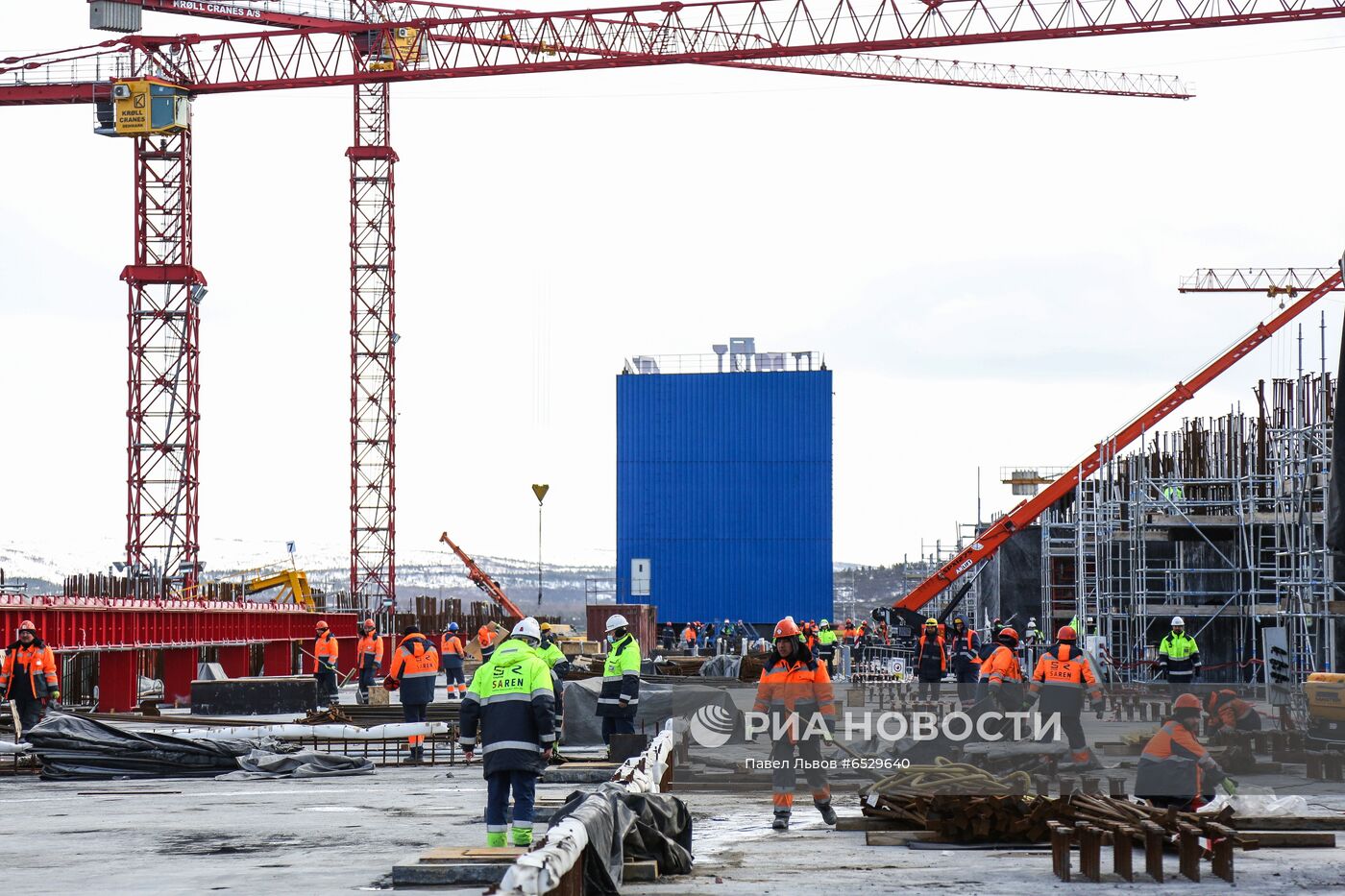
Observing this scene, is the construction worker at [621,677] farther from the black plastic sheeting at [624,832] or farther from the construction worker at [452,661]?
the construction worker at [452,661]

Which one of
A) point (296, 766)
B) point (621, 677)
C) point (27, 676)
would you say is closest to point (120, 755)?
point (296, 766)

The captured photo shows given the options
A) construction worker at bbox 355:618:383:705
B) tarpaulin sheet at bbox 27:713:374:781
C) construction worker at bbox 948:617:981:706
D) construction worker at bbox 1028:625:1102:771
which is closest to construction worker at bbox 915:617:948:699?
construction worker at bbox 948:617:981:706

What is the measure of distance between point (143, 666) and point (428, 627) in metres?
12.8

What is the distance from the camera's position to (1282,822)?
12820mm

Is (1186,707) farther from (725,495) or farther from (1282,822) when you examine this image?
(725,495)

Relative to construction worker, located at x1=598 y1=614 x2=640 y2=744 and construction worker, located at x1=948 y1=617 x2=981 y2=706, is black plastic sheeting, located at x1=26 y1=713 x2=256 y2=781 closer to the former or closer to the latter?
construction worker, located at x1=598 y1=614 x2=640 y2=744

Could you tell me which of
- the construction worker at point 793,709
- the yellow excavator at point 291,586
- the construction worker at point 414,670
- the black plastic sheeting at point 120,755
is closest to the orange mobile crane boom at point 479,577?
the yellow excavator at point 291,586

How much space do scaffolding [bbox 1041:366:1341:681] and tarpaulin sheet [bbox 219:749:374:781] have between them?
17.8 m

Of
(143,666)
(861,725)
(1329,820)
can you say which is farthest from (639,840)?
(143,666)

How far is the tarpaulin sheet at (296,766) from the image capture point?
18688mm

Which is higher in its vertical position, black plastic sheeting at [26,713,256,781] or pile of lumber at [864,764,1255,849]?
pile of lumber at [864,764,1255,849]

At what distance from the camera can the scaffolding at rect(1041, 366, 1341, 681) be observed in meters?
31.6

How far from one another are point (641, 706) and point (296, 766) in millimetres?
5530

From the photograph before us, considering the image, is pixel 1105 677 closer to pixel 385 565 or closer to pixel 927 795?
pixel 927 795
